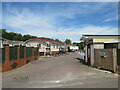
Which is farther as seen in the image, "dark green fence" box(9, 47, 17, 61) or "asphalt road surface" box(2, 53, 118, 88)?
"dark green fence" box(9, 47, 17, 61)

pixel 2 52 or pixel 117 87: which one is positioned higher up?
pixel 2 52

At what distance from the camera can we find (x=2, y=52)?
1141 cm

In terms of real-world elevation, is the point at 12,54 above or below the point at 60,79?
above

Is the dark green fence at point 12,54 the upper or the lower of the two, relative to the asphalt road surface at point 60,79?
upper

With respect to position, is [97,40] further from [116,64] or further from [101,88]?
[101,88]

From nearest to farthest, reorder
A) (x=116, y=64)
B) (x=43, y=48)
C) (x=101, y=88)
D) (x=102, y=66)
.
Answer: (x=101, y=88) < (x=116, y=64) < (x=102, y=66) < (x=43, y=48)

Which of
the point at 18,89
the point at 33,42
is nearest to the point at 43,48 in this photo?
the point at 33,42

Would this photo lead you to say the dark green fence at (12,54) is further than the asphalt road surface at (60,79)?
Yes

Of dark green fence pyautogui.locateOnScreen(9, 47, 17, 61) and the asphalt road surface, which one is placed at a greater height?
dark green fence pyautogui.locateOnScreen(9, 47, 17, 61)

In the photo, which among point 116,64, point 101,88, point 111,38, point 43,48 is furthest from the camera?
point 43,48

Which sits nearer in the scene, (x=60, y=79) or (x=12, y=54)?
(x=60, y=79)

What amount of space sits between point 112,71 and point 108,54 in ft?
4.52

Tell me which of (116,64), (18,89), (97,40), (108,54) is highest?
(97,40)

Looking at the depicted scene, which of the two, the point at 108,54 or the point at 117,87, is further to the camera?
the point at 108,54
